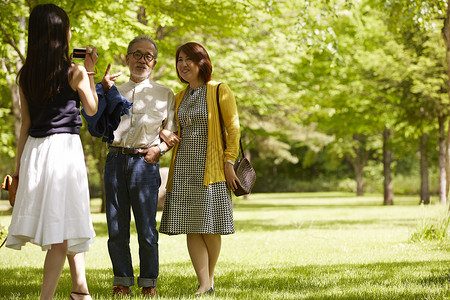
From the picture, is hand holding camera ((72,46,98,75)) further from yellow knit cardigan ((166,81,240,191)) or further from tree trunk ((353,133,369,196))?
tree trunk ((353,133,369,196))

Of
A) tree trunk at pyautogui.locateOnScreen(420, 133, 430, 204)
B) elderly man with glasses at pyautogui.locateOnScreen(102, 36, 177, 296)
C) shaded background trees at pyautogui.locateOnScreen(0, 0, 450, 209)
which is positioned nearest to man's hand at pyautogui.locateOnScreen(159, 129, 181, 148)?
elderly man with glasses at pyautogui.locateOnScreen(102, 36, 177, 296)

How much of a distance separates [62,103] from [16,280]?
305cm

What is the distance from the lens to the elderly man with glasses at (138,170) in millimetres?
4918

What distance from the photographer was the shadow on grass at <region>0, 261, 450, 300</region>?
5094mm

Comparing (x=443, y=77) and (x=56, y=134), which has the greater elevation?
(x=443, y=77)

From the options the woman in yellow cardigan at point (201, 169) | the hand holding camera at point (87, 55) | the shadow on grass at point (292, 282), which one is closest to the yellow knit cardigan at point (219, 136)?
the woman in yellow cardigan at point (201, 169)

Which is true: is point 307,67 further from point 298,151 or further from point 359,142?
point 298,151

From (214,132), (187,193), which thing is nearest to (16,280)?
(187,193)

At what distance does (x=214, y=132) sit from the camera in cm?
511

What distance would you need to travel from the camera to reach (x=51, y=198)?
12.2 ft

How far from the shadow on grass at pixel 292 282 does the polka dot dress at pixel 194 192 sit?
0.57 m

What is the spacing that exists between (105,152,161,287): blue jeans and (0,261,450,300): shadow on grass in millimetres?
242

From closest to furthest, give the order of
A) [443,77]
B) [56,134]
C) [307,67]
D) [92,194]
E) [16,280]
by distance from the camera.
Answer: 1. [56,134]
2. [16,280]
3. [443,77]
4. [307,67]
5. [92,194]

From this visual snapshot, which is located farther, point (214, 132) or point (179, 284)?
point (179, 284)
